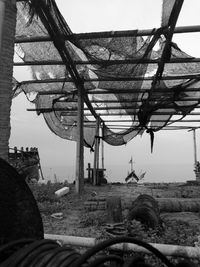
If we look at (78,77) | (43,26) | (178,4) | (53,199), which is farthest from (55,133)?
(178,4)

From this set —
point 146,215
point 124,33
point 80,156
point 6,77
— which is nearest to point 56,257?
point 6,77

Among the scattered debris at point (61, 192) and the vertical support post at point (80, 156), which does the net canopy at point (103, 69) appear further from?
the scattered debris at point (61, 192)

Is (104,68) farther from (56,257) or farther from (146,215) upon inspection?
(56,257)

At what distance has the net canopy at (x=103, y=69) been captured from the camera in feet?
24.2

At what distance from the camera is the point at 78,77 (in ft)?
35.3

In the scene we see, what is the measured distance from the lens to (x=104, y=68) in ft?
30.0

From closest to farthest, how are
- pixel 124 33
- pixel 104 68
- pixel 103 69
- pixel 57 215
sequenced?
pixel 124 33 < pixel 57 215 < pixel 104 68 < pixel 103 69

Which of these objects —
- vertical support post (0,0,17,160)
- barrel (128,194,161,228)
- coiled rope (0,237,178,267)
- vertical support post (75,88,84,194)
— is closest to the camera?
coiled rope (0,237,178,267)

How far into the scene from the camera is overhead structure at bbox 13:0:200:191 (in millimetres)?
7316

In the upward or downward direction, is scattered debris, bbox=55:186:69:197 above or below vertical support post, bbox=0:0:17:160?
below

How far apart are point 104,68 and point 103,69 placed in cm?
11

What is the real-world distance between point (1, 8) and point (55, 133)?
43.2ft

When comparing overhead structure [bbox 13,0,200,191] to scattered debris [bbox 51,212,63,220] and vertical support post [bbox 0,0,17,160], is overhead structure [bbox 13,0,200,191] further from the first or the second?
scattered debris [bbox 51,212,63,220]

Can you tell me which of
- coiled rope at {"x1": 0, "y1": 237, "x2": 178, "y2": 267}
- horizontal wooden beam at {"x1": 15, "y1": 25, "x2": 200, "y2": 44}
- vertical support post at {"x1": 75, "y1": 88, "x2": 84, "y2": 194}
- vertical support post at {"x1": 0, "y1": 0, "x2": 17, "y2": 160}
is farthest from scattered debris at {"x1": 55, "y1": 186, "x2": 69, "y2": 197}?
coiled rope at {"x1": 0, "y1": 237, "x2": 178, "y2": 267}
